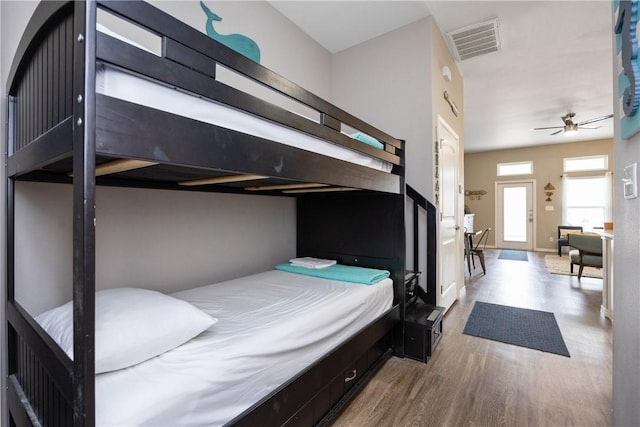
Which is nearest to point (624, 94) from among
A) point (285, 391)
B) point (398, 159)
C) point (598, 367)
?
point (398, 159)

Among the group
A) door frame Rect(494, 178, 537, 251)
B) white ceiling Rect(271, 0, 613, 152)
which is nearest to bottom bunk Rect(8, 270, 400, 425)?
white ceiling Rect(271, 0, 613, 152)

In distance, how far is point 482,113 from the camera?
5.10 meters

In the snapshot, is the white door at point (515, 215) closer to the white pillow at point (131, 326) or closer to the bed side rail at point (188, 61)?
the bed side rail at point (188, 61)

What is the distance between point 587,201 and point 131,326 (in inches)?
364

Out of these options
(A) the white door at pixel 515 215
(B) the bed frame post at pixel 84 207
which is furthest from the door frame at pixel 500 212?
(B) the bed frame post at pixel 84 207

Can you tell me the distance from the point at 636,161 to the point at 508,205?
8047 millimetres

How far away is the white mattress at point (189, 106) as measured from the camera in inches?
26.8

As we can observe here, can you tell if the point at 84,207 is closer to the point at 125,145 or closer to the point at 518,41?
the point at 125,145

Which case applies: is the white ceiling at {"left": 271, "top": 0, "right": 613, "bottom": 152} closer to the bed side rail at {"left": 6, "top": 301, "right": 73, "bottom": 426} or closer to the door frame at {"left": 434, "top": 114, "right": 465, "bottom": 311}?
the door frame at {"left": 434, "top": 114, "right": 465, "bottom": 311}

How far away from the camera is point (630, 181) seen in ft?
3.25

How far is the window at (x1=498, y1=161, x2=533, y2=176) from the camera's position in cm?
757

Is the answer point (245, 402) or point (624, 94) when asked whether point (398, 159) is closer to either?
point (624, 94)

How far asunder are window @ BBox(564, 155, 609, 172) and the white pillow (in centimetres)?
906

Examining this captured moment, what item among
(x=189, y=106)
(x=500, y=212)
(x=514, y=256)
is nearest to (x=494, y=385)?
(x=189, y=106)
